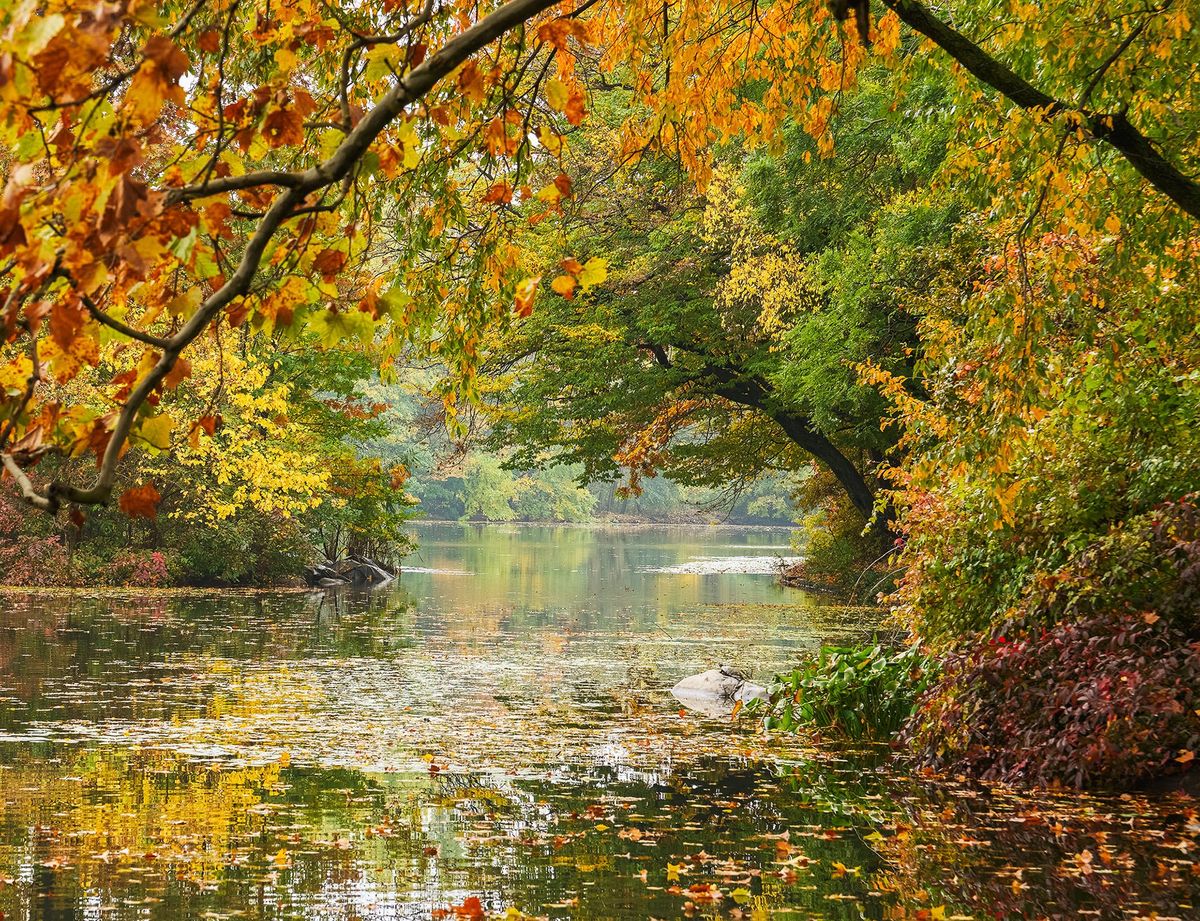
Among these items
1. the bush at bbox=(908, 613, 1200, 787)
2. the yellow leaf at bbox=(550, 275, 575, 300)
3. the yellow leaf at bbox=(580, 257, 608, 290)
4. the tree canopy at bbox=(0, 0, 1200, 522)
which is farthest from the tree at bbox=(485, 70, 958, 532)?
the yellow leaf at bbox=(580, 257, 608, 290)

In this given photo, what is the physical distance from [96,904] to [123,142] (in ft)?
13.6

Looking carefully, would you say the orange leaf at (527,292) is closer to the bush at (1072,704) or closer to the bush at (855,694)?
the bush at (1072,704)

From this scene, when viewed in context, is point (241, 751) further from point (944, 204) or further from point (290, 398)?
point (290, 398)

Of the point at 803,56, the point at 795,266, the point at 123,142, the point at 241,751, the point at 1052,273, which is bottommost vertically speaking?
the point at 241,751

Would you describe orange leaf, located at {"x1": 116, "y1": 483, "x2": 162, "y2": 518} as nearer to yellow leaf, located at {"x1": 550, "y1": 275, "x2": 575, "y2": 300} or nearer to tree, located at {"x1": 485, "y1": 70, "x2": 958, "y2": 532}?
yellow leaf, located at {"x1": 550, "y1": 275, "x2": 575, "y2": 300}

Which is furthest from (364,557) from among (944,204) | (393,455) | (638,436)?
(393,455)

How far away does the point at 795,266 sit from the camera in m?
22.6

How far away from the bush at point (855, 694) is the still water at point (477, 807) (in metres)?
0.59

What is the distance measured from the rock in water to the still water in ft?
1.10

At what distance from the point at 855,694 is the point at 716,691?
244 centimetres

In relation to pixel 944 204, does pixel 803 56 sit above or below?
below

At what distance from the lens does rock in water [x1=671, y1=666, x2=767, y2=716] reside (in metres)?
13.6

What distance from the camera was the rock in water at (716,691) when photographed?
44.5ft

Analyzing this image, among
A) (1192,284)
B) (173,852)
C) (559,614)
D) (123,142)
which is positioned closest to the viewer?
(123,142)
